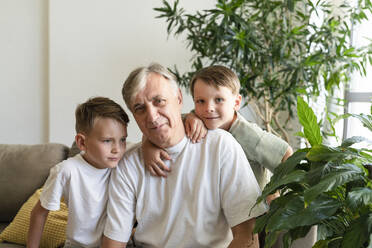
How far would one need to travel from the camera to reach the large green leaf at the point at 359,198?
3.59 feet

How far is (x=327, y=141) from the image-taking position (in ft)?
11.5

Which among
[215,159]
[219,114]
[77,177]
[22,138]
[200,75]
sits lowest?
[22,138]

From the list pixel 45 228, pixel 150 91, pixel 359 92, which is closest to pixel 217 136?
pixel 150 91

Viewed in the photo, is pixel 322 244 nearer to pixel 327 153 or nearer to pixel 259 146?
pixel 327 153

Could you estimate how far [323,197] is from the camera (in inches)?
47.3

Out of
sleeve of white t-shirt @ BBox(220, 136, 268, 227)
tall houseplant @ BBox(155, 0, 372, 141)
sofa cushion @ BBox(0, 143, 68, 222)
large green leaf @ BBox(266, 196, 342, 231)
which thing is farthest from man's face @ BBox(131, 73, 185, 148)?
tall houseplant @ BBox(155, 0, 372, 141)

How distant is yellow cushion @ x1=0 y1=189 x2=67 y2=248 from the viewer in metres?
2.12

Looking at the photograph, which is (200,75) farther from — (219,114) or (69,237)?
(69,237)

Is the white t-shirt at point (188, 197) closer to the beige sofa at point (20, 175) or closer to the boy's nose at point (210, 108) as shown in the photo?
the boy's nose at point (210, 108)

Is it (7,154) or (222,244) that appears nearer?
(222,244)

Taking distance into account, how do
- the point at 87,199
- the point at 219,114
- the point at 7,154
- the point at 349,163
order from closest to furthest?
the point at 349,163, the point at 87,199, the point at 219,114, the point at 7,154

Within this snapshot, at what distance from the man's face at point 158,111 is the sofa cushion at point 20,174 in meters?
1.22

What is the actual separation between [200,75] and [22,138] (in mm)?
2830

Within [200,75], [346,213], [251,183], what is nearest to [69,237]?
[251,183]
